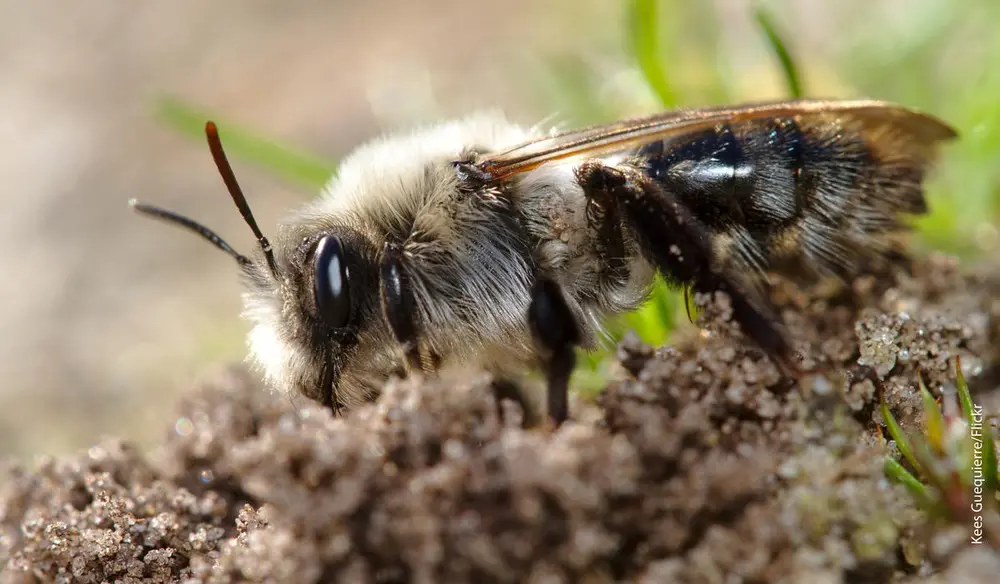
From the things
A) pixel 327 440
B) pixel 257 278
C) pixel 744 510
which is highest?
pixel 257 278

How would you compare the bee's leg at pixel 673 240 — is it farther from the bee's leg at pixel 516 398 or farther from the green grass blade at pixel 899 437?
the bee's leg at pixel 516 398

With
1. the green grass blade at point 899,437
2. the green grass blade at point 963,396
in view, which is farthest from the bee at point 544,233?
the green grass blade at point 963,396

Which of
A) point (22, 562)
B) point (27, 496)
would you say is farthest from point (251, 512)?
point (27, 496)

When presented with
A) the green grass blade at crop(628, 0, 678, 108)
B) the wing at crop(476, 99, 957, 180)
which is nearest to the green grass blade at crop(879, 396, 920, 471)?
the wing at crop(476, 99, 957, 180)

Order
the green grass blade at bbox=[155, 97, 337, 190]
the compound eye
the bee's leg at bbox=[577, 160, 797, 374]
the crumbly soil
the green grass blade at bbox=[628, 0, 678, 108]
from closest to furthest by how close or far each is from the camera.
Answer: the crumbly soil < the bee's leg at bbox=[577, 160, 797, 374] < the compound eye < the green grass blade at bbox=[628, 0, 678, 108] < the green grass blade at bbox=[155, 97, 337, 190]

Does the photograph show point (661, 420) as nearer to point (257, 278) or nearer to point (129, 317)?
point (257, 278)

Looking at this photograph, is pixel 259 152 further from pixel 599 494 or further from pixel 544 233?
pixel 599 494

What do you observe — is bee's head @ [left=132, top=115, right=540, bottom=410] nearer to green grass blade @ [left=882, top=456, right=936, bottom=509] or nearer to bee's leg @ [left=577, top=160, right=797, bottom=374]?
bee's leg @ [left=577, top=160, right=797, bottom=374]

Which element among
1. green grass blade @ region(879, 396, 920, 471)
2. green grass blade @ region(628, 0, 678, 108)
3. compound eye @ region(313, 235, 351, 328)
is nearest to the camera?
green grass blade @ region(879, 396, 920, 471)
